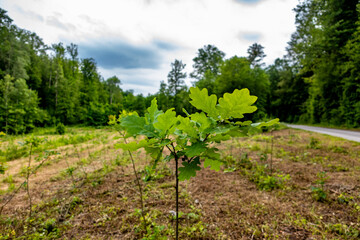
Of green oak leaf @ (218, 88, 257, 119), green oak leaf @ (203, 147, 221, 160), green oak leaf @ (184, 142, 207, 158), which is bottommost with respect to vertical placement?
green oak leaf @ (203, 147, 221, 160)

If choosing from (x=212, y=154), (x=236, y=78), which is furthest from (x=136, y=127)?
(x=236, y=78)

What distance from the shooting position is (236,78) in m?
14.8

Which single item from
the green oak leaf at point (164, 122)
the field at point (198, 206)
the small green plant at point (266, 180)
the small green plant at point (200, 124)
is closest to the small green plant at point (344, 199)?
the field at point (198, 206)

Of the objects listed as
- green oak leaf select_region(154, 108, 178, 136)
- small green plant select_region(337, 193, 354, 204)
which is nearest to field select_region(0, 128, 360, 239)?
small green plant select_region(337, 193, 354, 204)

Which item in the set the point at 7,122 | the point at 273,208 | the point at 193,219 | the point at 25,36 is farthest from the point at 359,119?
the point at 25,36

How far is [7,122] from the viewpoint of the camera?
15633 mm

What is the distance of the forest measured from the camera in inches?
539

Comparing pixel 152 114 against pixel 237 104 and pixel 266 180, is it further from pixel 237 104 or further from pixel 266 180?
pixel 266 180

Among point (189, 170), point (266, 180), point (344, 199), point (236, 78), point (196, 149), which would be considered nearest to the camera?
point (196, 149)

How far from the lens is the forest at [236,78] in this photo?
13680 mm

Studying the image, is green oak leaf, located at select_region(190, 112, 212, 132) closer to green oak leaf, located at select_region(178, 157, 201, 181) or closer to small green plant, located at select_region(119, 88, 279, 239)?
small green plant, located at select_region(119, 88, 279, 239)

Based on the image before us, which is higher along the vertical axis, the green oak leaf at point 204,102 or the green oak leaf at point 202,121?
the green oak leaf at point 204,102

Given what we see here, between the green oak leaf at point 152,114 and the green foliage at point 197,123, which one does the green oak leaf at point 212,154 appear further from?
the green oak leaf at point 152,114

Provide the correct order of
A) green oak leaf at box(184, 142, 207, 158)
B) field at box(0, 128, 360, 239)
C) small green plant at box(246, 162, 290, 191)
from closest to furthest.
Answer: green oak leaf at box(184, 142, 207, 158)
field at box(0, 128, 360, 239)
small green plant at box(246, 162, 290, 191)
